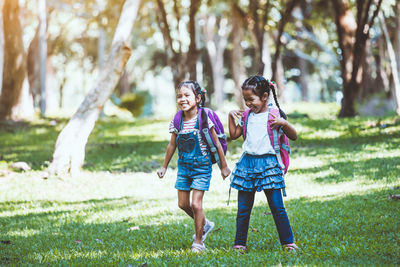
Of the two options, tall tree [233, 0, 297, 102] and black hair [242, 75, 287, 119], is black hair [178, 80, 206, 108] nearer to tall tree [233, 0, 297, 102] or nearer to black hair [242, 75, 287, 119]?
black hair [242, 75, 287, 119]

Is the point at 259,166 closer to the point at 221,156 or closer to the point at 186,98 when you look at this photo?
the point at 221,156

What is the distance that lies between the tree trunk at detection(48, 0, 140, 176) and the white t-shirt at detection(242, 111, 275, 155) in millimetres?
6192

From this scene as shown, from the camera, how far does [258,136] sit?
4.44 metres

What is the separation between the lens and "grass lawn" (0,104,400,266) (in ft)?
14.7

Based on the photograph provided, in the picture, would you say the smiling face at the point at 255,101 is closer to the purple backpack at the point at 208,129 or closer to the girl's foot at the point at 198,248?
the purple backpack at the point at 208,129

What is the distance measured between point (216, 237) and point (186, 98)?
1664mm

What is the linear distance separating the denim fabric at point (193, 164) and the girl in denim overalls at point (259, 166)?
0.30 m

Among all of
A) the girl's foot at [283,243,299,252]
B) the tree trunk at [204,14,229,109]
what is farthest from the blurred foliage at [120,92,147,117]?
the girl's foot at [283,243,299,252]

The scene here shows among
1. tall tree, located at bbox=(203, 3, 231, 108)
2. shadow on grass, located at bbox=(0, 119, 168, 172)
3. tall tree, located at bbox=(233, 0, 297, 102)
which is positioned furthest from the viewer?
tall tree, located at bbox=(203, 3, 231, 108)

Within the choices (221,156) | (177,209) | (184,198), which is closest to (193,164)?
(221,156)

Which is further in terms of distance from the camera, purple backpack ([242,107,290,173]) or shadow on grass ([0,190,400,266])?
purple backpack ([242,107,290,173])

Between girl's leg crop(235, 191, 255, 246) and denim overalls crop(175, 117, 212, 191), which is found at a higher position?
denim overalls crop(175, 117, 212, 191)

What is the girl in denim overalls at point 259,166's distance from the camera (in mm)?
4371

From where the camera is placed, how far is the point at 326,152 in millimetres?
11422
